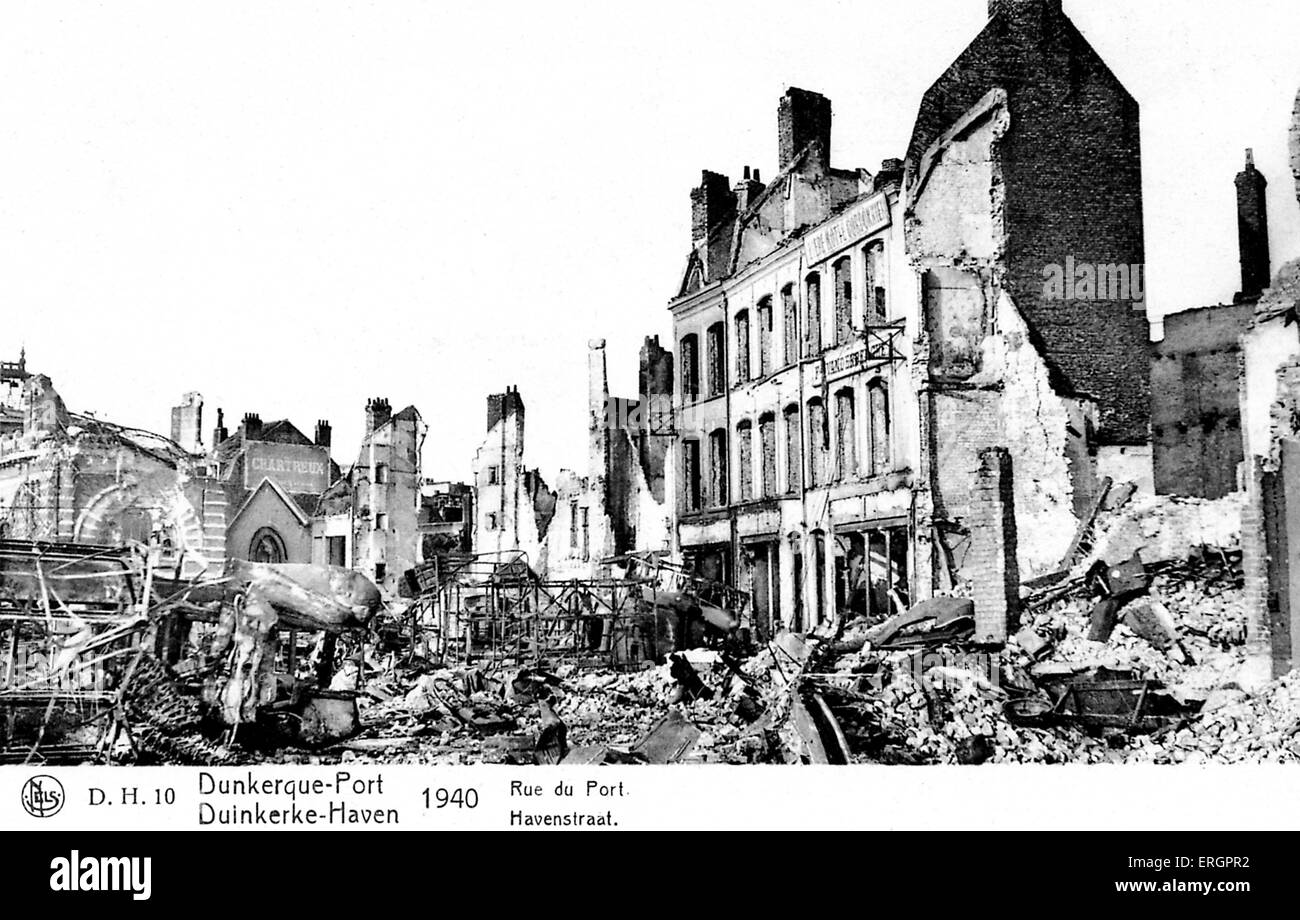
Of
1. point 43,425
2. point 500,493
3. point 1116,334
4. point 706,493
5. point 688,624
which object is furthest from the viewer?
point 500,493

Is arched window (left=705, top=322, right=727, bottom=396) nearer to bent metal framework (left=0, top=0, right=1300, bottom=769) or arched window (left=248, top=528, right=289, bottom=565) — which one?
bent metal framework (left=0, top=0, right=1300, bottom=769)

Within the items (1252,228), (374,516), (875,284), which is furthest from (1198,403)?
(374,516)

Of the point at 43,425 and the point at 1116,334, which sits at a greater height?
the point at 1116,334

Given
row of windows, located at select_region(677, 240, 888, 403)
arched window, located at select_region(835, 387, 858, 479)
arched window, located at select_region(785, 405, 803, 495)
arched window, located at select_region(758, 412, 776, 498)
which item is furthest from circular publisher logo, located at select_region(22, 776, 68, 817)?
row of windows, located at select_region(677, 240, 888, 403)

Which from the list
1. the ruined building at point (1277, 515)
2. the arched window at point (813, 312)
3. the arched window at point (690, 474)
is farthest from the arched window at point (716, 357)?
the ruined building at point (1277, 515)

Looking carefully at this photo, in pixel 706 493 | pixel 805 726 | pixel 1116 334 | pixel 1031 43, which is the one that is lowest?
pixel 805 726

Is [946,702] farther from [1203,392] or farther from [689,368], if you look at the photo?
[689,368]

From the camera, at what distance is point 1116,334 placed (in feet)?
46.4

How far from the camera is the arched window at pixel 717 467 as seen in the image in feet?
59.1

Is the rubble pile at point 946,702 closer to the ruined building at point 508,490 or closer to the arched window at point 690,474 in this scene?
the arched window at point 690,474
